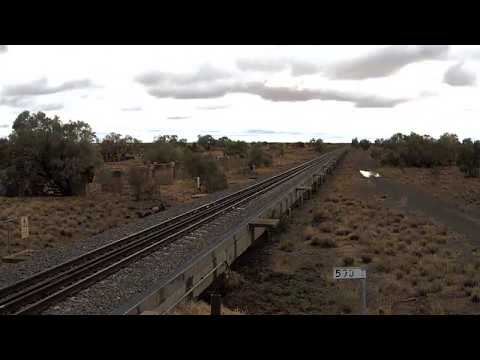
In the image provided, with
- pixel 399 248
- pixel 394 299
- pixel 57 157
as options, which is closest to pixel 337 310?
pixel 394 299

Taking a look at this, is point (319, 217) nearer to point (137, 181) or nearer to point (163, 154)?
point (137, 181)

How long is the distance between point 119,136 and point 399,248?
259 feet

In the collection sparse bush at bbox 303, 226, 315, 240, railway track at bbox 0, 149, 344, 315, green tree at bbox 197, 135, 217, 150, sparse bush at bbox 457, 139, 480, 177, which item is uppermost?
green tree at bbox 197, 135, 217, 150

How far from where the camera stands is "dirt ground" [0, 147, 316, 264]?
57.3 feet

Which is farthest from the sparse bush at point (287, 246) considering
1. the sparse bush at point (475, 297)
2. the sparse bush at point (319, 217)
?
the sparse bush at point (475, 297)

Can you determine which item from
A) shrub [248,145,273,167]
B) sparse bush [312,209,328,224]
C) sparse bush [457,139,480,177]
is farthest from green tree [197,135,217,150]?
sparse bush [312,209,328,224]

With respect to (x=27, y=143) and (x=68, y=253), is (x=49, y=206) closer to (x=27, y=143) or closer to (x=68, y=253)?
(x=27, y=143)

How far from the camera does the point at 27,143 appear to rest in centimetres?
2945

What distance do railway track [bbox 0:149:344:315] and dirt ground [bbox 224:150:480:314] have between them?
120 inches

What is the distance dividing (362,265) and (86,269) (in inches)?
323

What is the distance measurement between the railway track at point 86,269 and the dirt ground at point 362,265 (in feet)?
10.0

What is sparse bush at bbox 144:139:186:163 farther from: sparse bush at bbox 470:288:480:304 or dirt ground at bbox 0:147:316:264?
sparse bush at bbox 470:288:480:304

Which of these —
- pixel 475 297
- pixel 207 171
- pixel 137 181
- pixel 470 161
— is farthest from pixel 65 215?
pixel 470 161

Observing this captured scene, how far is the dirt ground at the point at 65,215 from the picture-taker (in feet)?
57.3
